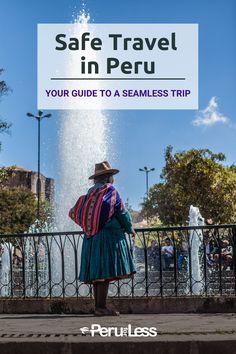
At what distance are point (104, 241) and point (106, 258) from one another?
180 millimetres

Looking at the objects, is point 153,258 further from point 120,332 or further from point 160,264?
point 120,332

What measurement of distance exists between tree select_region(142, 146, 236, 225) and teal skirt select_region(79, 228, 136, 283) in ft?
118

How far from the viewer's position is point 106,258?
Answer: 6.97m

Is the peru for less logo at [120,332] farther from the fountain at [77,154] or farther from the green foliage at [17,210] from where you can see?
the green foliage at [17,210]

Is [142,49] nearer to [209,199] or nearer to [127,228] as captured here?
[127,228]

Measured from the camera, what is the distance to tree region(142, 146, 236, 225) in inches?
1702

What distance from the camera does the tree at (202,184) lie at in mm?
43219

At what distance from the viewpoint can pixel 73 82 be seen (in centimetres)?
1446

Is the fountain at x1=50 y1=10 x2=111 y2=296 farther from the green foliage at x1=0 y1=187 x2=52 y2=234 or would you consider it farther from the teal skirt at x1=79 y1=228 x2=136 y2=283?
the green foliage at x1=0 y1=187 x2=52 y2=234

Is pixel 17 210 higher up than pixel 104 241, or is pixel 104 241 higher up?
pixel 17 210

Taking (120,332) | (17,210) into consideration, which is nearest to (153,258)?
(120,332)

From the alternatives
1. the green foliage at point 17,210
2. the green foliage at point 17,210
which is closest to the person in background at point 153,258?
the green foliage at point 17,210

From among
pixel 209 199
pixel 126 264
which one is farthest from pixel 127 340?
pixel 209 199
